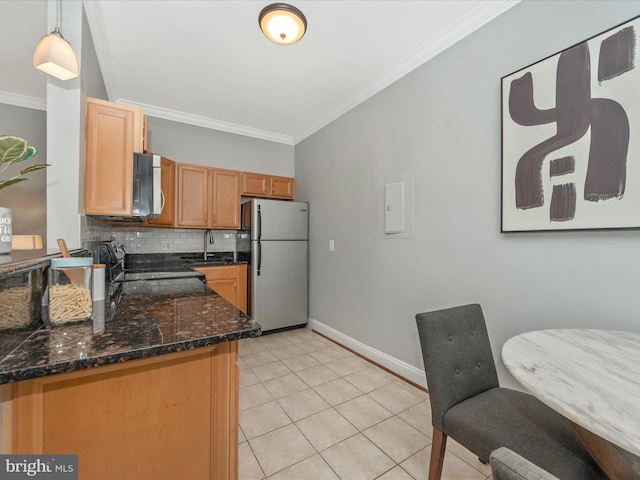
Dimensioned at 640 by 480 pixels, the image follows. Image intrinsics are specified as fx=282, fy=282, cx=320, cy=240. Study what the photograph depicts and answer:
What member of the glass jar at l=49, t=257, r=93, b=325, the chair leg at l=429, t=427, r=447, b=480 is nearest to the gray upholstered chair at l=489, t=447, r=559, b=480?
the chair leg at l=429, t=427, r=447, b=480

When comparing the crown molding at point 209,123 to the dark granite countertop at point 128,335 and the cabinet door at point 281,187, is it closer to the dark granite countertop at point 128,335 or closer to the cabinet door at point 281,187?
the cabinet door at point 281,187

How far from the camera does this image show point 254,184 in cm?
388

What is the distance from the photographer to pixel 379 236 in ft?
8.82

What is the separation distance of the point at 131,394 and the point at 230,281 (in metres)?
2.67

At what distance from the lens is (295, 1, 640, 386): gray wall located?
1.41 m

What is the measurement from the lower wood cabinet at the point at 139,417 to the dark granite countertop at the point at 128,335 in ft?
0.26

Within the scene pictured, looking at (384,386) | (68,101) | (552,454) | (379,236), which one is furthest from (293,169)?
(552,454)

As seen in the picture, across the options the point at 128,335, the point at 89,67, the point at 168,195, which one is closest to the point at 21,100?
the point at 168,195

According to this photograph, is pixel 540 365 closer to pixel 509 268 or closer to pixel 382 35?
pixel 509 268

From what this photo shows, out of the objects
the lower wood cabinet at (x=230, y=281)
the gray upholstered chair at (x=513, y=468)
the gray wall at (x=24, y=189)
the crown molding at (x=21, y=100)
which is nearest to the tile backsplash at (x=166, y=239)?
the lower wood cabinet at (x=230, y=281)

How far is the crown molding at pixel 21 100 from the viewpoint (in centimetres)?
294

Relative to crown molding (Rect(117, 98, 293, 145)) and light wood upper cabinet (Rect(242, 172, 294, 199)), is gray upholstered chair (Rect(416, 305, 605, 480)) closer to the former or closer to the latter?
light wood upper cabinet (Rect(242, 172, 294, 199))

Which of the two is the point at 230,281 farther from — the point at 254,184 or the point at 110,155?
the point at 110,155

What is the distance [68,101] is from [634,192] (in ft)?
9.66
